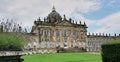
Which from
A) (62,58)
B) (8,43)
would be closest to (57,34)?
(8,43)

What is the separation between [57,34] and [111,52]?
5789 centimetres

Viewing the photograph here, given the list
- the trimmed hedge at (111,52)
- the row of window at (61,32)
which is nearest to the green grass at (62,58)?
the trimmed hedge at (111,52)

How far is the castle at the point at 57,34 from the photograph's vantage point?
71.2 m

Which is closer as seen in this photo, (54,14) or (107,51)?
(107,51)

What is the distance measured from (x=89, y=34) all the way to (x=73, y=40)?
8.53 m

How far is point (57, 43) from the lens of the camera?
74.1 m

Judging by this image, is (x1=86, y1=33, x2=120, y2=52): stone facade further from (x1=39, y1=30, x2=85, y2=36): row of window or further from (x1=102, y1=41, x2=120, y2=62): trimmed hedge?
(x1=102, y1=41, x2=120, y2=62): trimmed hedge

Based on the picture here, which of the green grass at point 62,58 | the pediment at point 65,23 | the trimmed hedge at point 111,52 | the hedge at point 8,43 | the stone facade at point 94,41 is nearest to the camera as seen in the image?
the trimmed hedge at point 111,52

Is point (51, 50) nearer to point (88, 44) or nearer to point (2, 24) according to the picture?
point (88, 44)

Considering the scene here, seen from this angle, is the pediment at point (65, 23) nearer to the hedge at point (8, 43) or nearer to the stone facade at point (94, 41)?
the stone facade at point (94, 41)

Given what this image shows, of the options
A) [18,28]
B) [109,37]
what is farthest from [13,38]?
[109,37]

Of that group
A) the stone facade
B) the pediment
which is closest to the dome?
the pediment

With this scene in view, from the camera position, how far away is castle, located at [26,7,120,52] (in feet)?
234

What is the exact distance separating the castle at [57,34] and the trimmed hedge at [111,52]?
5349 centimetres
